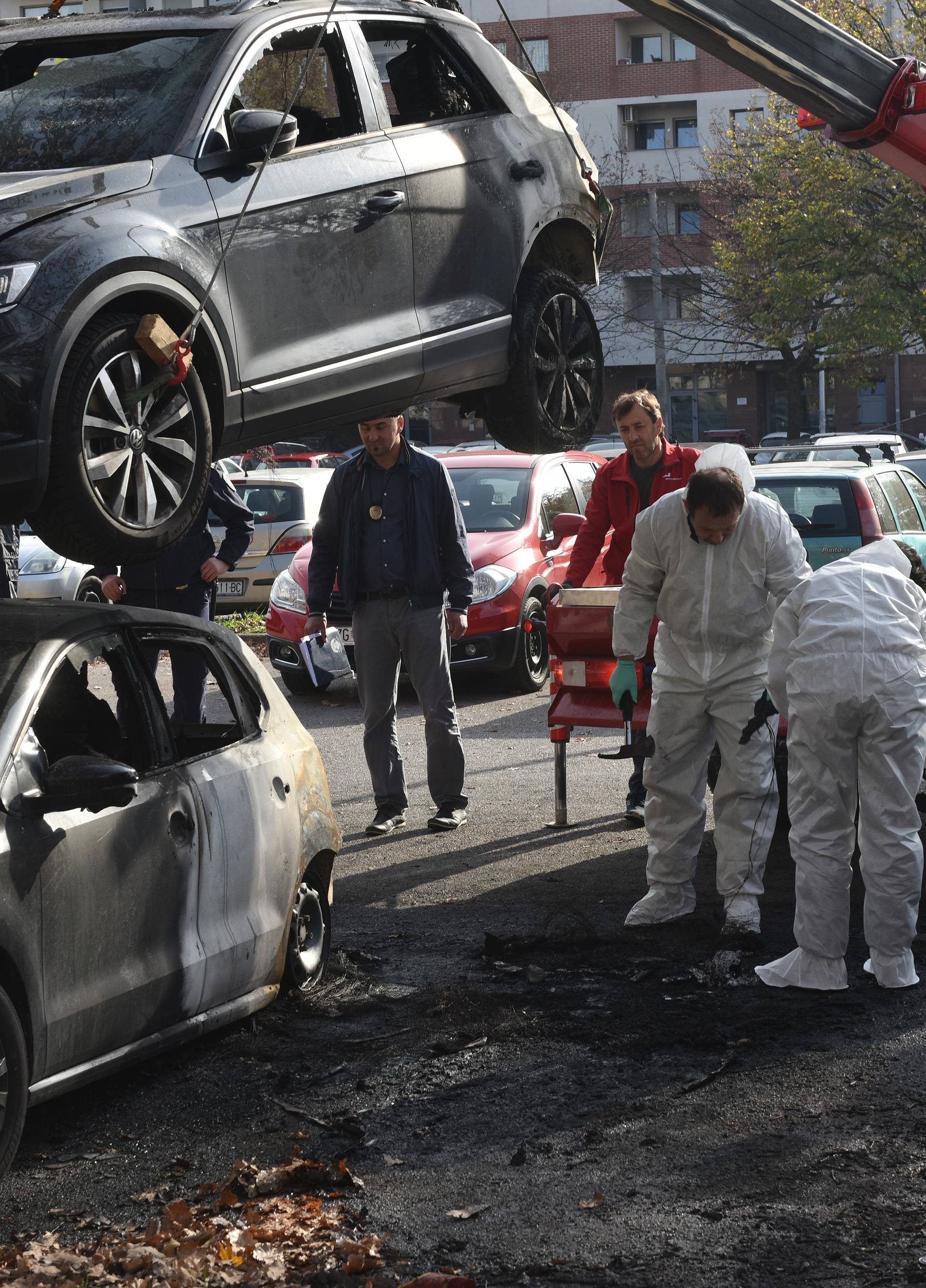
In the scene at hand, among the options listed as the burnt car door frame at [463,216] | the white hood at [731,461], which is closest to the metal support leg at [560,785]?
the white hood at [731,461]

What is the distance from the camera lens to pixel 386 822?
8.84 meters

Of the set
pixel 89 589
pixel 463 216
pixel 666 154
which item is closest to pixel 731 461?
pixel 463 216

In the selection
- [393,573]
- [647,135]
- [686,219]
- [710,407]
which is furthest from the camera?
[710,407]

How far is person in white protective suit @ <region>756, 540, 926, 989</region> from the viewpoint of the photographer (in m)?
5.92

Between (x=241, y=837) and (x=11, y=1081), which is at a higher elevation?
(x=241, y=837)

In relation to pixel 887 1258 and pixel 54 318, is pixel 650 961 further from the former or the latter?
pixel 54 318

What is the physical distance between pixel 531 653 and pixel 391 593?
5.07 meters

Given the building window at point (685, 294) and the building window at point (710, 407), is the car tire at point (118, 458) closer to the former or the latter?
the building window at point (685, 294)

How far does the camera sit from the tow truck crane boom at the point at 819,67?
22.8ft

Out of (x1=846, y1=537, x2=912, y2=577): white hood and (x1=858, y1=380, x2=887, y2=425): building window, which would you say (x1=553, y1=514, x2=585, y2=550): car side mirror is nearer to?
(x1=846, y1=537, x2=912, y2=577): white hood

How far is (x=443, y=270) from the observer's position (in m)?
5.74

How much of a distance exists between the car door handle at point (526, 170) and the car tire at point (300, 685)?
7525mm

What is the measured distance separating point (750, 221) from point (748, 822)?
3150 cm

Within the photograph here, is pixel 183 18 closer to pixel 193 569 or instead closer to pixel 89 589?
pixel 193 569
